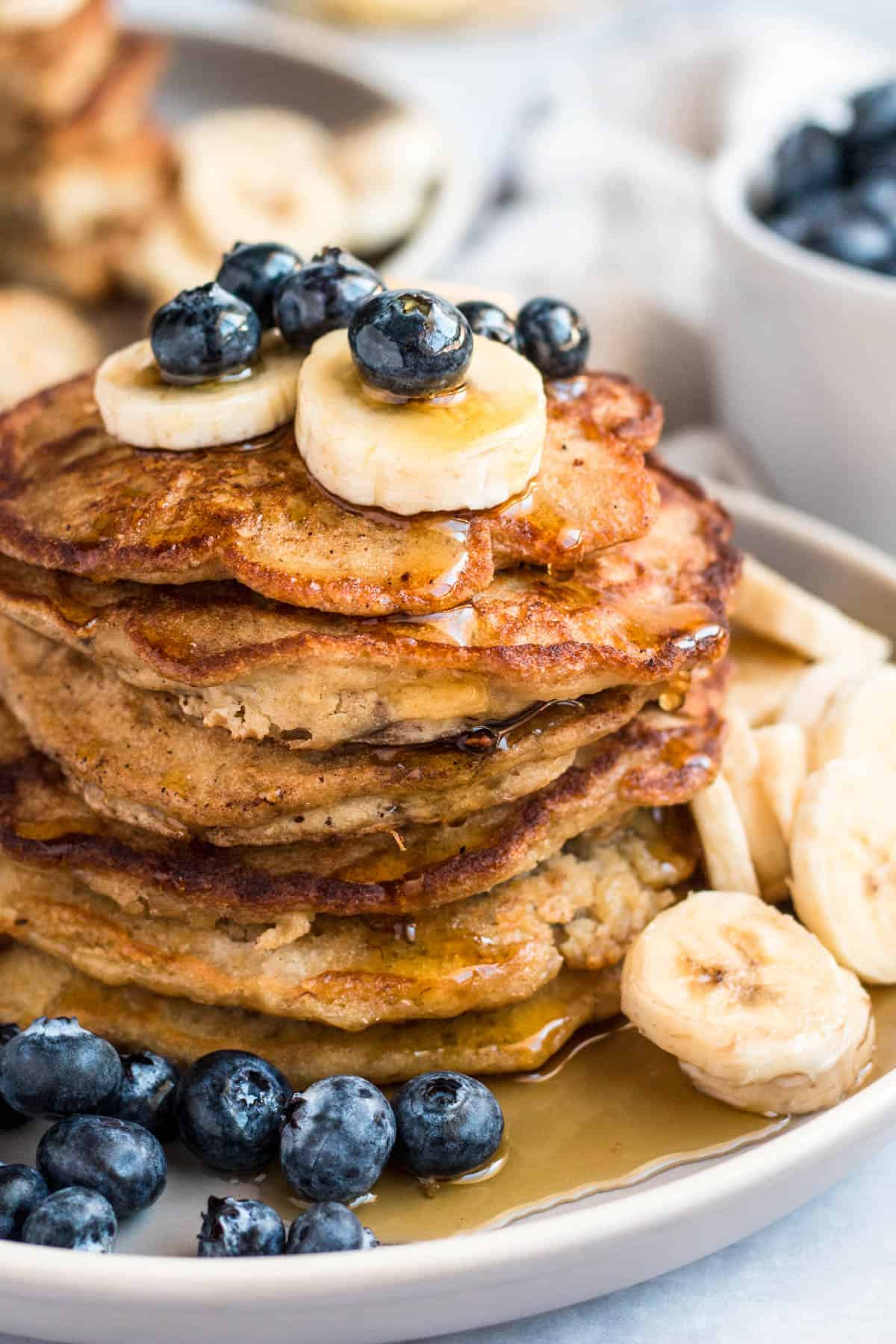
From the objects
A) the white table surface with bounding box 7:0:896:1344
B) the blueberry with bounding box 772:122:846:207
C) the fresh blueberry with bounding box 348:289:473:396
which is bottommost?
the white table surface with bounding box 7:0:896:1344

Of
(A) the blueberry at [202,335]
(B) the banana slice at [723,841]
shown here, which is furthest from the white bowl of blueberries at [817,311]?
(A) the blueberry at [202,335]

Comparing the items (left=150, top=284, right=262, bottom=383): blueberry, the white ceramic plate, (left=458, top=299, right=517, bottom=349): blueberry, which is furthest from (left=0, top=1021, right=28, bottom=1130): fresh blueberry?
(left=458, top=299, right=517, bottom=349): blueberry

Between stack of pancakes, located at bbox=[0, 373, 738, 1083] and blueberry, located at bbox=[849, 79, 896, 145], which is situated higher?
blueberry, located at bbox=[849, 79, 896, 145]

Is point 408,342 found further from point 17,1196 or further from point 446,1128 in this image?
point 17,1196

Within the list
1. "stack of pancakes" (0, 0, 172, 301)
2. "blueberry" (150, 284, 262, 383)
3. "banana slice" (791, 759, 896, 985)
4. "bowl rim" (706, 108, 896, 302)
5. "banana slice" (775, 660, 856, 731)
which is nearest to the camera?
"blueberry" (150, 284, 262, 383)

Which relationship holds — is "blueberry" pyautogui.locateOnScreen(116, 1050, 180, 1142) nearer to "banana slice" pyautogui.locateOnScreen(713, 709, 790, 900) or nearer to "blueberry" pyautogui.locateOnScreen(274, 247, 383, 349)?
"banana slice" pyautogui.locateOnScreen(713, 709, 790, 900)

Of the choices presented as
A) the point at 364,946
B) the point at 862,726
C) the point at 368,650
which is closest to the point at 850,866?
the point at 862,726
